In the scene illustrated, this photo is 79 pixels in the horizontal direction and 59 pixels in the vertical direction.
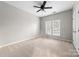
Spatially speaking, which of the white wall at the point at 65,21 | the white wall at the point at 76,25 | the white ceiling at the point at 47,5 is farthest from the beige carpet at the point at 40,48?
the white ceiling at the point at 47,5

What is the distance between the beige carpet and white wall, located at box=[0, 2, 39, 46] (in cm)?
24

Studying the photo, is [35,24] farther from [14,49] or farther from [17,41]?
[14,49]

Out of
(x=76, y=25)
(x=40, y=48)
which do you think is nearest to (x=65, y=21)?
(x=76, y=25)

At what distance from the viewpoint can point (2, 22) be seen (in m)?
2.25

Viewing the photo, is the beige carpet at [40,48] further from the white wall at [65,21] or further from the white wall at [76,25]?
the white wall at [65,21]

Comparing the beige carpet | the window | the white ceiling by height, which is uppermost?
the white ceiling

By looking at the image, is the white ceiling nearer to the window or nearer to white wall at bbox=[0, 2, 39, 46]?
white wall at bbox=[0, 2, 39, 46]

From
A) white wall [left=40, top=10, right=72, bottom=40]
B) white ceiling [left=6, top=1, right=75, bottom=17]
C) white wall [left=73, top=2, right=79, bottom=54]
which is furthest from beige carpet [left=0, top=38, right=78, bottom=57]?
white ceiling [left=6, top=1, right=75, bottom=17]

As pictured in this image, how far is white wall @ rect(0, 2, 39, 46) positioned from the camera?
2033 mm

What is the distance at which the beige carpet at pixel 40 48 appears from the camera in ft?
6.13

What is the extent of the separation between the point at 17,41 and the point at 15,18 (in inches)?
33.2

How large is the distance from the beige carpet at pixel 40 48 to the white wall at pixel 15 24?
0.80ft

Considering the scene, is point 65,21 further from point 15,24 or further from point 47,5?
point 15,24

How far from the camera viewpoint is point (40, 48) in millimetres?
2053
